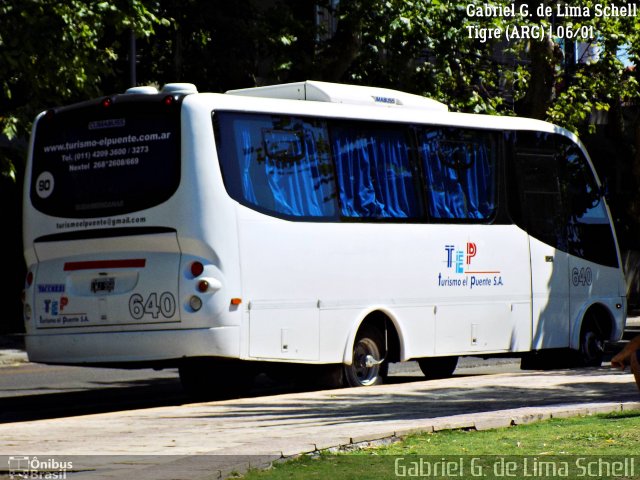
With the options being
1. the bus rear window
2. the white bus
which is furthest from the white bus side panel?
the bus rear window

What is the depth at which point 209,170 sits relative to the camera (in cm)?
1323

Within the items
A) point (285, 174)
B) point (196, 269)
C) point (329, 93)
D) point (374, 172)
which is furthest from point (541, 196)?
point (196, 269)

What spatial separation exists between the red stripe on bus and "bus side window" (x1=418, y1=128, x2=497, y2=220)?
384 cm

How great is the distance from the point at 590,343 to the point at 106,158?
723 centimetres

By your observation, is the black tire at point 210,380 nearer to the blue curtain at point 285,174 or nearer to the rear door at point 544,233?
the blue curtain at point 285,174

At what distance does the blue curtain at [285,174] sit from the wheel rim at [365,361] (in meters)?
1.49

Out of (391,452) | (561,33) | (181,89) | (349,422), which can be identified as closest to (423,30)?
(561,33)

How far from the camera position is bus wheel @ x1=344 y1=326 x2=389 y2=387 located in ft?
48.3

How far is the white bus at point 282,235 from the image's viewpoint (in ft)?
43.4

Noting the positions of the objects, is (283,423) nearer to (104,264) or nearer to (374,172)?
(104,264)

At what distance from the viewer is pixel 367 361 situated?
14.9 metres

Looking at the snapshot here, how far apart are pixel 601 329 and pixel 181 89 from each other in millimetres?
7317

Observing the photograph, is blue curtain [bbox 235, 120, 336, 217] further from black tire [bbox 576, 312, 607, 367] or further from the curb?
black tire [bbox 576, 312, 607, 367]

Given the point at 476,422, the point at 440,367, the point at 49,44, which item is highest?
the point at 49,44
